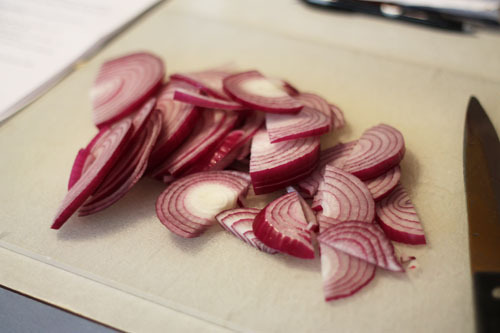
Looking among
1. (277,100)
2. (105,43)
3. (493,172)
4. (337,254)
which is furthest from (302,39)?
(337,254)

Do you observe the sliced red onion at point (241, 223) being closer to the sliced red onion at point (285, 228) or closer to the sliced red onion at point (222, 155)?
the sliced red onion at point (285, 228)

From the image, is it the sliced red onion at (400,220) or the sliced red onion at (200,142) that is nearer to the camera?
the sliced red onion at (400,220)

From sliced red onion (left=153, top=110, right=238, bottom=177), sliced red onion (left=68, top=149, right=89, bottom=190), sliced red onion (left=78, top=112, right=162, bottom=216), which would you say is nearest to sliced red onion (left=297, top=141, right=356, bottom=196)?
sliced red onion (left=153, top=110, right=238, bottom=177)

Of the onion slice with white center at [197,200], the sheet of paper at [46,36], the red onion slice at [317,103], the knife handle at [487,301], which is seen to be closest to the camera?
the knife handle at [487,301]

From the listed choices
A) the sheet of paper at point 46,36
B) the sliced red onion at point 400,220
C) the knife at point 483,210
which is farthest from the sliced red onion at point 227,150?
the sheet of paper at point 46,36

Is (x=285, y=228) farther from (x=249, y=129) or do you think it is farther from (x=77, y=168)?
(x=77, y=168)

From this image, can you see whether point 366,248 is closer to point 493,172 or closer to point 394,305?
point 394,305
